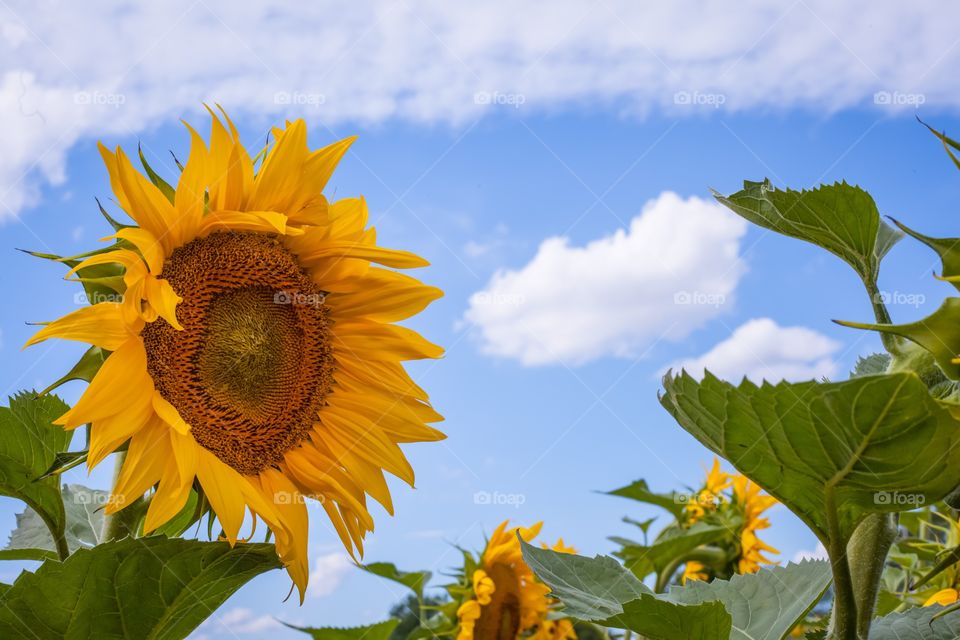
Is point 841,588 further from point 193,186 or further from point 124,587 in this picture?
point 193,186

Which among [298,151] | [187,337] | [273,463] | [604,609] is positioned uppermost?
[298,151]

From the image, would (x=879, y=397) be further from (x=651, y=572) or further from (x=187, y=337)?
(x=651, y=572)

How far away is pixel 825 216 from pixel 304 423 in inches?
37.5

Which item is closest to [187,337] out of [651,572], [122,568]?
[122,568]

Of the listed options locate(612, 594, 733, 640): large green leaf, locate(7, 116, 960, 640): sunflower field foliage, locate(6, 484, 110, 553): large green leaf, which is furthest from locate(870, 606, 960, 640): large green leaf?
locate(6, 484, 110, 553): large green leaf

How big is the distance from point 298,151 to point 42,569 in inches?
28.2

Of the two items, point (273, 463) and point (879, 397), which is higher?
point (273, 463)

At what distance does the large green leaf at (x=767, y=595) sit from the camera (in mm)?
1144

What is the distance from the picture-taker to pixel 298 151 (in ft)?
4.69

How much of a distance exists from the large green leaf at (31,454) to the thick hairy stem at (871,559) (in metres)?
1.16

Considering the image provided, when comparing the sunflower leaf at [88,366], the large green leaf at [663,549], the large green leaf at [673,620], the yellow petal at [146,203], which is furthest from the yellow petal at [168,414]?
the large green leaf at [663,549]

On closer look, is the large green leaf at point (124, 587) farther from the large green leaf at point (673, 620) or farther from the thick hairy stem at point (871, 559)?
the thick hairy stem at point (871, 559)
